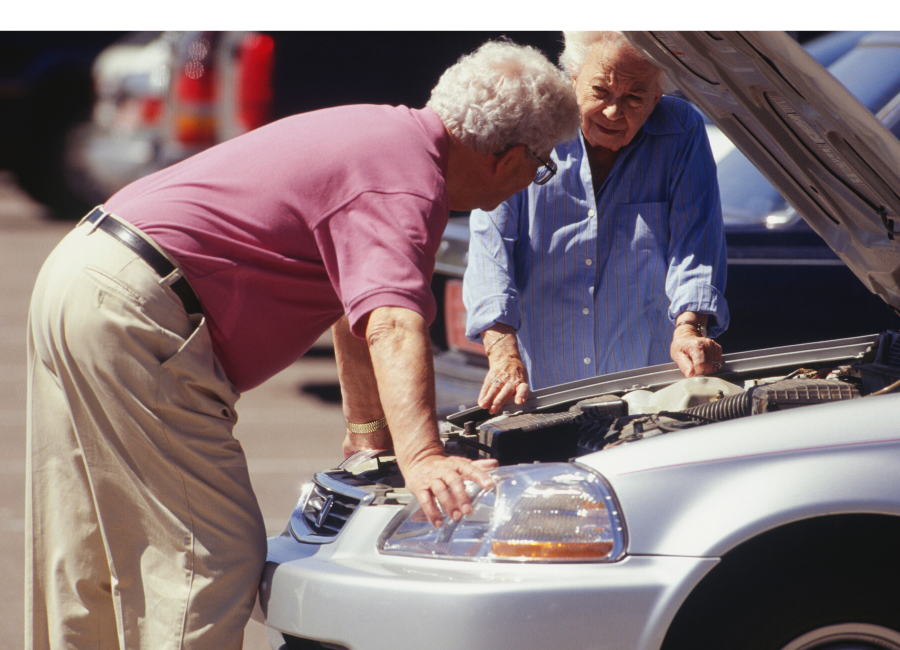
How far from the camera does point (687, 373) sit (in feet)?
9.17

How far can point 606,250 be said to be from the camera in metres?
3.12

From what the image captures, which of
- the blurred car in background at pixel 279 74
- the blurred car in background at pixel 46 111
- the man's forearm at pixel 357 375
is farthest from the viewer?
Answer: the blurred car in background at pixel 46 111

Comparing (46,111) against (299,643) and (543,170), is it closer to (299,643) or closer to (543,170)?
(543,170)

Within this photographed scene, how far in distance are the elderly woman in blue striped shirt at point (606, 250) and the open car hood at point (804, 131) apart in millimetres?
417

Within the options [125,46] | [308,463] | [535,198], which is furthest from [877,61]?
[125,46]

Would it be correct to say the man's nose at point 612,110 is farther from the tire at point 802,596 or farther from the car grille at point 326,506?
the tire at point 802,596

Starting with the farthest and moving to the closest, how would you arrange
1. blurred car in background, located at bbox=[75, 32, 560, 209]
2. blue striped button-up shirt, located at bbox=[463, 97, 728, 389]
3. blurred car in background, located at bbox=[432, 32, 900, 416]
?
blurred car in background, located at bbox=[75, 32, 560, 209] < blurred car in background, located at bbox=[432, 32, 900, 416] < blue striped button-up shirt, located at bbox=[463, 97, 728, 389]

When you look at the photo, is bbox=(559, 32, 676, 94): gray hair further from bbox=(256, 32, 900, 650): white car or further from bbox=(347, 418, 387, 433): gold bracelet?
Answer: bbox=(347, 418, 387, 433): gold bracelet

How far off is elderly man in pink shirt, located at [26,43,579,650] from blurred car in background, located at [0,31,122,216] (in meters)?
11.5

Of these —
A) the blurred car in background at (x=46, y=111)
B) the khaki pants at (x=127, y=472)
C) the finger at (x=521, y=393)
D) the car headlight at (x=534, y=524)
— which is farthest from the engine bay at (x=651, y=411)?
the blurred car in background at (x=46, y=111)

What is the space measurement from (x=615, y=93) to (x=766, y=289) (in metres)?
1.53

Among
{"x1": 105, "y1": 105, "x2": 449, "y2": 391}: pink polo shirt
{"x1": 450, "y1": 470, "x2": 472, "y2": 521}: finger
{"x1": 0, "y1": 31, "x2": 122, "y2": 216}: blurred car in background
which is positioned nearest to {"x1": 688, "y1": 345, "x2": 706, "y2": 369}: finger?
{"x1": 105, "y1": 105, "x2": 449, "y2": 391}: pink polo shirt

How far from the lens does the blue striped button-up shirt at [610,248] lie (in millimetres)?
3051

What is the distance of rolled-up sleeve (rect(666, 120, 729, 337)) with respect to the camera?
299 centimetres
